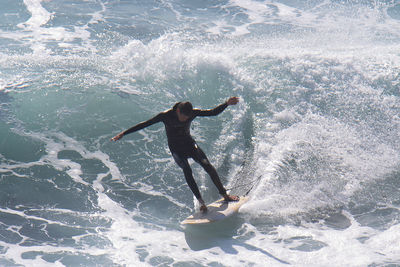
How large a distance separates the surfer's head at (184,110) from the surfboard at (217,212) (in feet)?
5.19

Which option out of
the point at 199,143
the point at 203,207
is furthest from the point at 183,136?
the point at 199,143

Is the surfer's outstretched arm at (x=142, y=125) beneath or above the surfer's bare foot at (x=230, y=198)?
above

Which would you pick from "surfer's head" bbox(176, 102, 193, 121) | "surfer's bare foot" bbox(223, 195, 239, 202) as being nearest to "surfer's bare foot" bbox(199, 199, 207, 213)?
"surfer's bare foot" bbox(223, 195, 239, 202)

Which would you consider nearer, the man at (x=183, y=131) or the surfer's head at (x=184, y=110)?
the surfer's head at (x=184, y=110)

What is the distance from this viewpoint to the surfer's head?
5.03 meters

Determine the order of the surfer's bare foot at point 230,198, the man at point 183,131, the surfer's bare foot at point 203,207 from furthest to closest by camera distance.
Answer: the surfer's bare foot at point 230,198 < the surfer's bare foot at point 203,207 < the man at point 183,131

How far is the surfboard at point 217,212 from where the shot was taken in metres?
5.56

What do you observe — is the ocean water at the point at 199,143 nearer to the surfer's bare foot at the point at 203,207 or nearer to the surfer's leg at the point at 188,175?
the surfer's bare foot at the point at 203,207

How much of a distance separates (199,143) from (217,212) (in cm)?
311

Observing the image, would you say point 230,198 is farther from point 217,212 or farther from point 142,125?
point 142,125

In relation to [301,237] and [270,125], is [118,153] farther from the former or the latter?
[301,237]

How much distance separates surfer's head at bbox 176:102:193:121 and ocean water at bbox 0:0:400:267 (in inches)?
71.4

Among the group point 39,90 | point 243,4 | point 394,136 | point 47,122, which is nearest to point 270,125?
point 394,136

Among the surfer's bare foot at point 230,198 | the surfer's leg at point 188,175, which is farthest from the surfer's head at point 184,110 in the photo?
the surfer's bare foot at point 230,198
